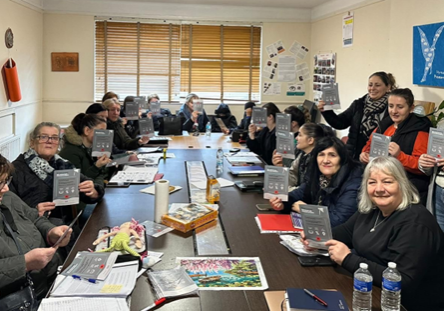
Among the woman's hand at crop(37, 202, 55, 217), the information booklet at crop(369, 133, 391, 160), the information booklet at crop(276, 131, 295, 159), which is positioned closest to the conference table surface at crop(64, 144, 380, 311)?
the woman's hand at crop(37, 202, 55, 217)

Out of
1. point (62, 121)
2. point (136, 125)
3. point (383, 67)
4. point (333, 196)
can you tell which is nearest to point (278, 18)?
point (383, 67)

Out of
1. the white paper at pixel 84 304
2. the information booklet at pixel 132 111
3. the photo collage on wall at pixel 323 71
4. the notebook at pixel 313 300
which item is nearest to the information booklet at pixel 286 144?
the notebook at pixel 313 300

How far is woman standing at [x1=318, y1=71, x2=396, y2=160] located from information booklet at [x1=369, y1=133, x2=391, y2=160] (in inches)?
29.3

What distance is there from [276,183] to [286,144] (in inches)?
38.7

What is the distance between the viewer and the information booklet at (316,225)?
1.98m

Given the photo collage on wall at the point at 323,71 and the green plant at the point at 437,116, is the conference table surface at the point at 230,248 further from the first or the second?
the photo collage on wall at the point at 323,71

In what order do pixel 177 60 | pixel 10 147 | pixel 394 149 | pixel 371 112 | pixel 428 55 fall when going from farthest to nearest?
1. pixel 177 60
2. pixel 10 147
3. pixel 371 112
4. pixel 428 55
5. pixel 394 149

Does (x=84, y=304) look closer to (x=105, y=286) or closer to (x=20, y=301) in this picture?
(x=105, y=286)

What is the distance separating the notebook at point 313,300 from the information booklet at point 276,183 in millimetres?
1001

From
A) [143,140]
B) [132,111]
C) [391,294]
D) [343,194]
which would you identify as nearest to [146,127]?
[143,140]

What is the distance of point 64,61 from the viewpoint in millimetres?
7418

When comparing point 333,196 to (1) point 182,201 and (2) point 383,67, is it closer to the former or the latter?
(1) point 182,201

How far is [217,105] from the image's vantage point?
7.98 m

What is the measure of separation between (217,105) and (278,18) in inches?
75.1
